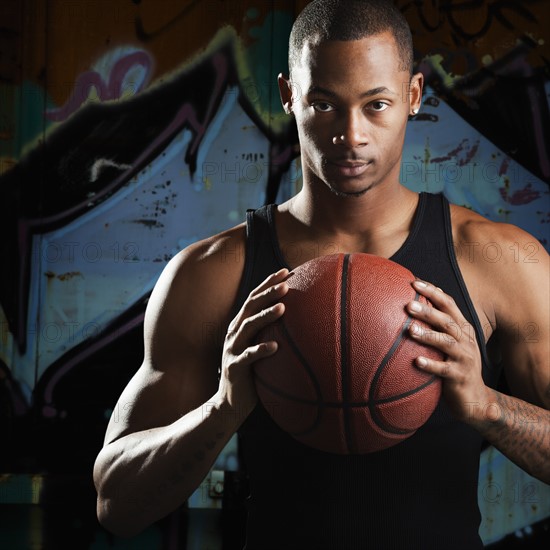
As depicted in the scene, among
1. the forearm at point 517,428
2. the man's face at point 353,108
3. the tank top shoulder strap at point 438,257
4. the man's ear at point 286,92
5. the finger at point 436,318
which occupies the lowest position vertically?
the forearm at point 517,428

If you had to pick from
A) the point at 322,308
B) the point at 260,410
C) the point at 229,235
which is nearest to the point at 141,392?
the point at 260,410

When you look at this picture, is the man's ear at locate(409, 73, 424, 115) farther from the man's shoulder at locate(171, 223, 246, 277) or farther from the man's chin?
the man's shoulder at locate(171, 223, 246, 277)

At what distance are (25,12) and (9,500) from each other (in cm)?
244

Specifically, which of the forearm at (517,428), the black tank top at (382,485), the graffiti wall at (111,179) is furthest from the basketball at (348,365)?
the graffiti wall at (111,179)

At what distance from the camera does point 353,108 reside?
1.64 meters

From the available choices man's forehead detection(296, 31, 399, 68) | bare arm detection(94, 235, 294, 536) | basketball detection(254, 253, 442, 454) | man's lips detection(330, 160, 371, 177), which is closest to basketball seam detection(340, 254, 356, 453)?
basketball detection(254, 253, 442, 454)

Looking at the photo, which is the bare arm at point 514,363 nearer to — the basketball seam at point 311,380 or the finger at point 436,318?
the finger at point 436,318

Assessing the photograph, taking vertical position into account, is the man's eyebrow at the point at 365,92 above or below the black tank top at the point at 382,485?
above

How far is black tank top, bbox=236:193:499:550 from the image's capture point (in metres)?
1.65

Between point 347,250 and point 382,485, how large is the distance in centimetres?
57

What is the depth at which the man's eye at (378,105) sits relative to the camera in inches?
65.5

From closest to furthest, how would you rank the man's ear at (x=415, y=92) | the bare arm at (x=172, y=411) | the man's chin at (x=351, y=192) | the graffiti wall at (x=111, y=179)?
the bare arm at (x=172, y=411) → the man's chin at (x=351, y=192) → the man's ear at (x=415, y=92) → the graffiti wall at (x=111, y=179)

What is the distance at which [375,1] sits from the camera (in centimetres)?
179

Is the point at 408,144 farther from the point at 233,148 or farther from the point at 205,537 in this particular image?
the point at 205,537
